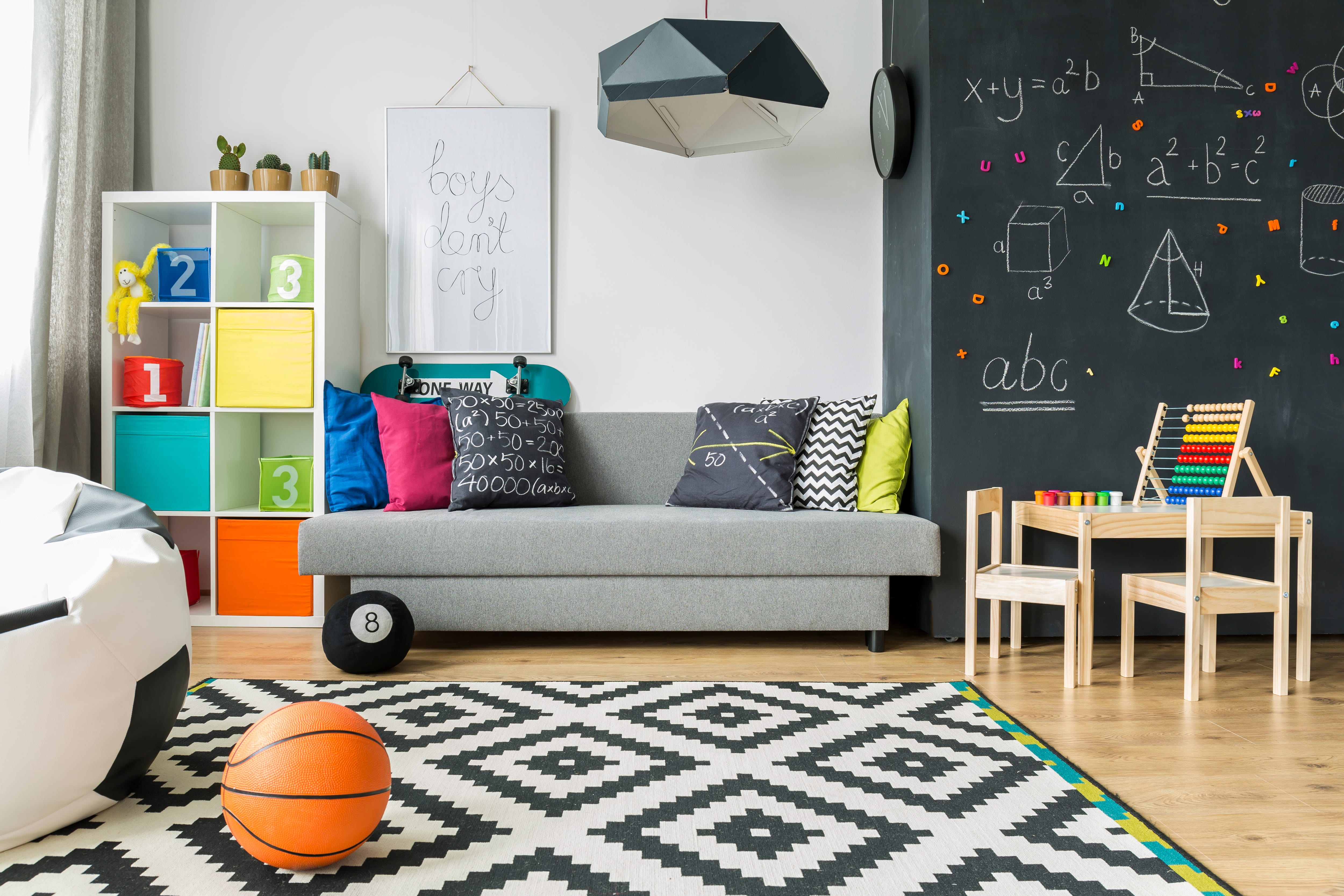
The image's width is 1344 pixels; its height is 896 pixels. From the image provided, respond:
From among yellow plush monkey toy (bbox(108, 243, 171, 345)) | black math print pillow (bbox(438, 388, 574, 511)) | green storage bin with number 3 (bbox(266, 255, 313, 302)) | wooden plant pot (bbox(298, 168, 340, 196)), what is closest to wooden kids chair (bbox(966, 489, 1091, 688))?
black math print pillow (bbox(438, 388, 574, 511))

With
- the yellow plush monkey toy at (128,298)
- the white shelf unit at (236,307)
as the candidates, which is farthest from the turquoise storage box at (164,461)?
the yellow plush monkey toy at (128,298)

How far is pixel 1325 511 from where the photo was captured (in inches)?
112

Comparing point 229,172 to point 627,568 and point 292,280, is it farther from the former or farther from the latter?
point 627,568

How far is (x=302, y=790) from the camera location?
1229 mm

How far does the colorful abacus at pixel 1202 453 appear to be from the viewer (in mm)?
2477

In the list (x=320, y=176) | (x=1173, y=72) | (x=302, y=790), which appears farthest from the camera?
(x=320, y=176)

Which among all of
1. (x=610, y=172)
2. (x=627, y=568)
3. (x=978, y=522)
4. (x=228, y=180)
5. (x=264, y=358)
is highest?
(x=610, y=172)

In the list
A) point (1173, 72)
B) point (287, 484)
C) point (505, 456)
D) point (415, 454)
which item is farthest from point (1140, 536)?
point (287, 484)


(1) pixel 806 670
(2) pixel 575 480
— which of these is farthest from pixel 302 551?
(1) pixel 806 670

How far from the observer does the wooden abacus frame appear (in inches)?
96.6

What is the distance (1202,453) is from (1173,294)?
0.61 metres

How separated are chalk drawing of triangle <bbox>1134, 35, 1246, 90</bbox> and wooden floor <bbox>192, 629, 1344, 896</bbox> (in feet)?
6.36

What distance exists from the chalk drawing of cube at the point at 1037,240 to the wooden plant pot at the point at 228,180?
288cm

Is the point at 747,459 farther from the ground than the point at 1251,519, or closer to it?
farther from the ground
